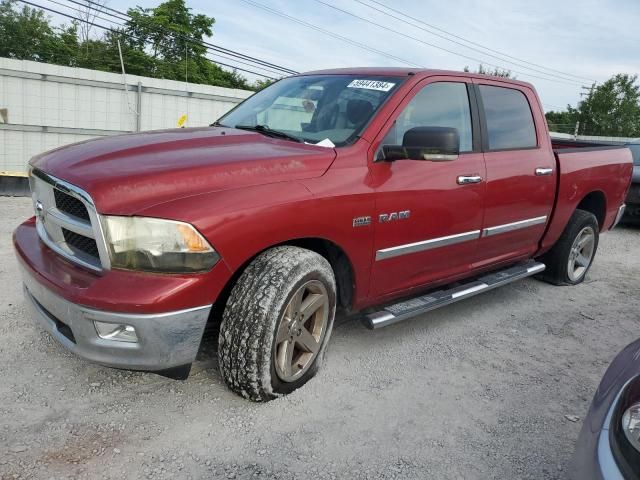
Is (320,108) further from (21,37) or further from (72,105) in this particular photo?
(21,37)

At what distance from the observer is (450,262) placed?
147 inches

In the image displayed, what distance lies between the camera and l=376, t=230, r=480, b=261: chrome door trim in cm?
318

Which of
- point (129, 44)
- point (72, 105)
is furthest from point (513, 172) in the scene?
point (129, 44)

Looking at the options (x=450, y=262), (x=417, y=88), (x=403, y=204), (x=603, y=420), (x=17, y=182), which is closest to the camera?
(x=603, y=420)

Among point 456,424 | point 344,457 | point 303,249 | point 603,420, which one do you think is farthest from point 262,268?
point 603,420

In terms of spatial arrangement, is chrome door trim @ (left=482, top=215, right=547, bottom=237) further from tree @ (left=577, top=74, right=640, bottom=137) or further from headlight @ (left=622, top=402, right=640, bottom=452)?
tree @ (left=577, top=74, right=640, bottom=137)

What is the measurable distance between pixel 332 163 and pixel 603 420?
1742mm

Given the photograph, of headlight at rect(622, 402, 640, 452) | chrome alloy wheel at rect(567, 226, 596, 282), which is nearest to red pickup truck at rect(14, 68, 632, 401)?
chrome alloy wheel at rect(567, 226, 596, 282)

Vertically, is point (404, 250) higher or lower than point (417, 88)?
lower

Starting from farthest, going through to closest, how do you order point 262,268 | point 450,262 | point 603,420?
point 450,262 → point 262,268 → point 603,420

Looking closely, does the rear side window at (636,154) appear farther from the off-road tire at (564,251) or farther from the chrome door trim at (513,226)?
the chrome door trim at (513,226)

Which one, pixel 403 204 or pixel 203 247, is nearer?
pixel 203 247

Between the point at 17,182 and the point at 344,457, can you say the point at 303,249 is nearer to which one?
the point at 344,457

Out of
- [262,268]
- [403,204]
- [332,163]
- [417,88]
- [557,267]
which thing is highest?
[417,88]
